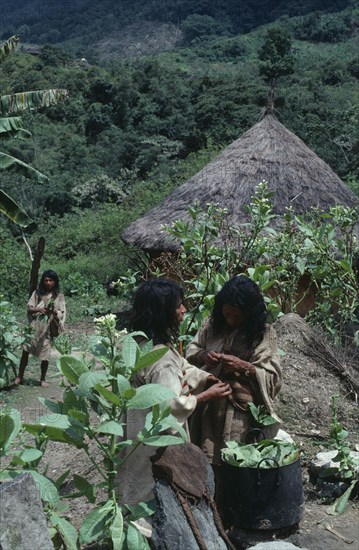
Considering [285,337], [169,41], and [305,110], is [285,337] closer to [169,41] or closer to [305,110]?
[305,110]

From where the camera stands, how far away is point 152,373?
9.80 feet

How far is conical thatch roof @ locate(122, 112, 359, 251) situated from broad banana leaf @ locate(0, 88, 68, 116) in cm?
229

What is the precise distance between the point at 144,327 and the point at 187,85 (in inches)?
1235

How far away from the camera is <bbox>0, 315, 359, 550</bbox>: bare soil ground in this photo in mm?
3740

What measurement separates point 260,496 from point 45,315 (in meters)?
4.46

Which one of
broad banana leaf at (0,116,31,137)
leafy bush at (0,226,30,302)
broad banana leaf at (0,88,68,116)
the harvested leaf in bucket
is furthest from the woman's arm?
leafy bush at (0,226,30,302)

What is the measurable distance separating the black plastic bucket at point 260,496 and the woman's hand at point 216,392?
1.23 ft

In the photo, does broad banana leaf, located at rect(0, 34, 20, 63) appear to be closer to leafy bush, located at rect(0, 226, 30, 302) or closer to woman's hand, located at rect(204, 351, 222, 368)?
leafy bush, located at rect(0, 226, 30, 302)

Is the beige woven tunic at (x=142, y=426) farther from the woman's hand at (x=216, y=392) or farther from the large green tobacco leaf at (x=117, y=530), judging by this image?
the large green tobacco leaf at (x=117, y=530)

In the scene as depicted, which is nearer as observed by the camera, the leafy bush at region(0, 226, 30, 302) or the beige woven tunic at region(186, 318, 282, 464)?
the beige woven tunic at region(186, 318, 282, 464)

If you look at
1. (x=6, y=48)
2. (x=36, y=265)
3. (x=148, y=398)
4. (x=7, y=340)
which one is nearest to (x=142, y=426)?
(x=148, y=398)

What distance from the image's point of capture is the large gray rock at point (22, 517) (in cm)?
232

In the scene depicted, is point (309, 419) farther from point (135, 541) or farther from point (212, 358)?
point (135, 541)

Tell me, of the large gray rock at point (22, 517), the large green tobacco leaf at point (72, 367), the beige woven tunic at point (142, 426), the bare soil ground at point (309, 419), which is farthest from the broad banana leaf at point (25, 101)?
the large gray rock at point (22, 517)
